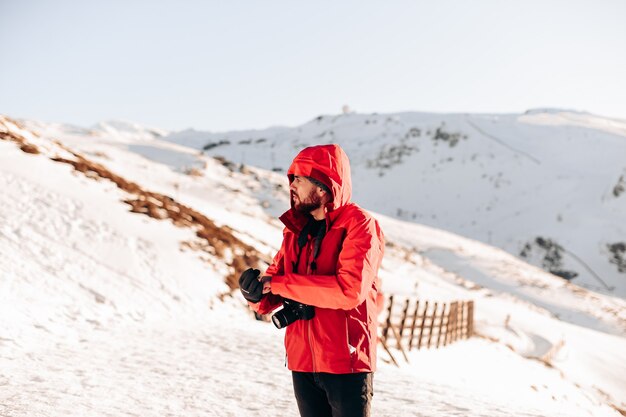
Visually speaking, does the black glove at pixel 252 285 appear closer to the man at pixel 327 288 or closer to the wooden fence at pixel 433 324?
the man at pixel 327 288

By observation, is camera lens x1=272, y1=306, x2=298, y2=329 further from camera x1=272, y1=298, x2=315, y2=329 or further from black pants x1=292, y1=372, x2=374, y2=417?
black pants x1=292, y1=372, x2=374, y2=417

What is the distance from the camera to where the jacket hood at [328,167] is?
84.6 inches

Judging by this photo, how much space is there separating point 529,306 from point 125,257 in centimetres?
1709

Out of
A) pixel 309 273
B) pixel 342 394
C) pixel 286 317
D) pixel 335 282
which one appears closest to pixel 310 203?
pixel 309 273

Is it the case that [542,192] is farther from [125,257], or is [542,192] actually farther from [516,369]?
[125,257]

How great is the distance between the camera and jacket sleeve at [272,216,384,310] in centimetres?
192

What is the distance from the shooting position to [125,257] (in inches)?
404

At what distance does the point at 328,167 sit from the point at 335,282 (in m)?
0.58

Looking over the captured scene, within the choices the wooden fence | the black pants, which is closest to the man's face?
the black pants

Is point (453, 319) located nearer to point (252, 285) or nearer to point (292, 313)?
point (292, 313)

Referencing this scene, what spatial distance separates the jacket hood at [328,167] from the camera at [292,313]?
0.50m

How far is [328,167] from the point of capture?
2.15 m

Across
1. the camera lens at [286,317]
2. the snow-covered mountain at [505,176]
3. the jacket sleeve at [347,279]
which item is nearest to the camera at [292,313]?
the camera lens at [286,317]

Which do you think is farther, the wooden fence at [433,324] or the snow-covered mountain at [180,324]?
the wooden fence at [433,324]
